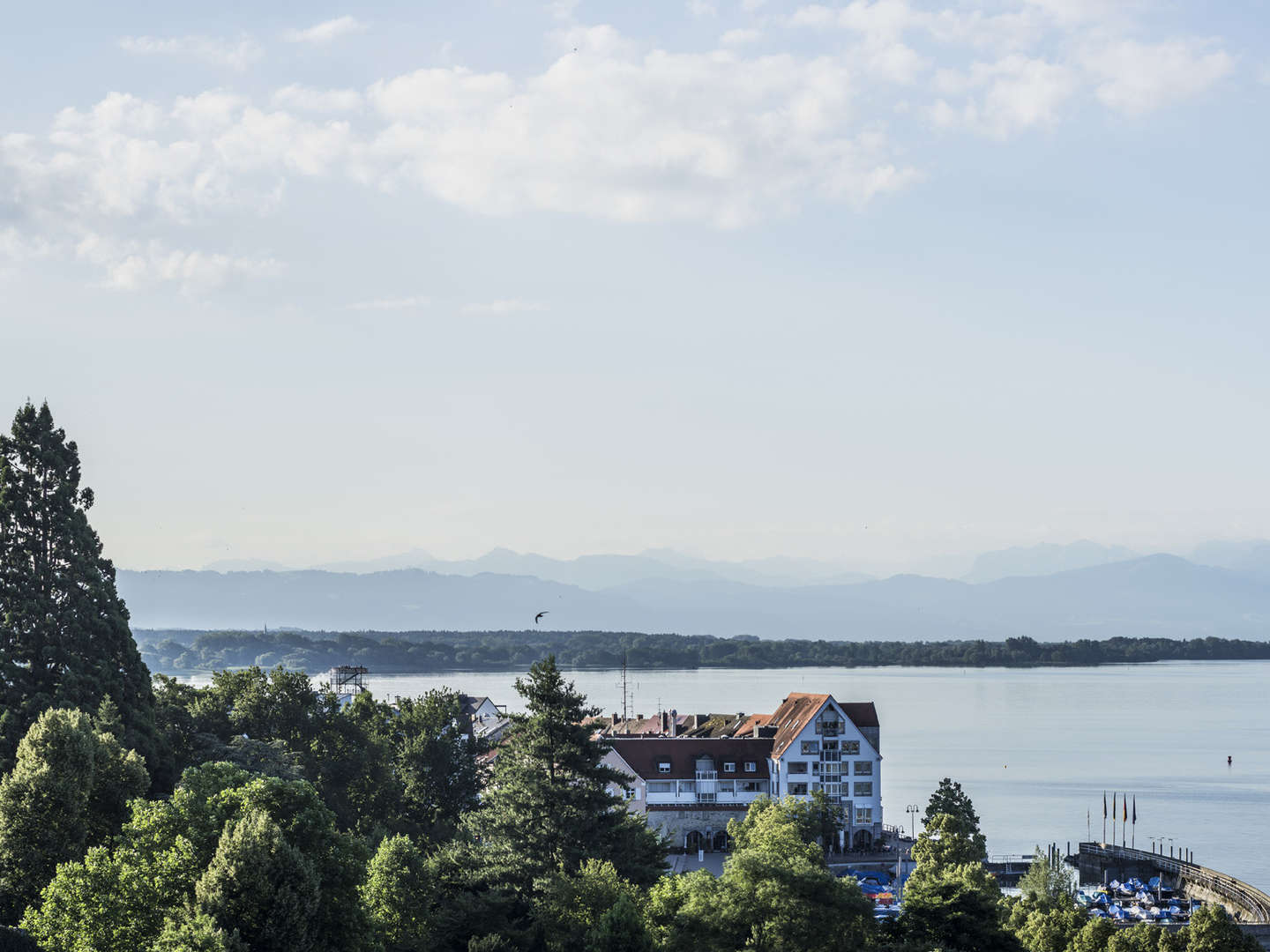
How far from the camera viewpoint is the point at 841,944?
110 feet

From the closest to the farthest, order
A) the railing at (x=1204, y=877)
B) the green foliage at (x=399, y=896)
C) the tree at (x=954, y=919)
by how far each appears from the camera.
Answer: the tree at (x=954, y=919), the green foliage at (x=399, y=896), the railing at (x=1204, y=877)

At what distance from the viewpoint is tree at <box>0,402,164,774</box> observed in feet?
150

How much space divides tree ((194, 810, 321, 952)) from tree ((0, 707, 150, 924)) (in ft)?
24.6

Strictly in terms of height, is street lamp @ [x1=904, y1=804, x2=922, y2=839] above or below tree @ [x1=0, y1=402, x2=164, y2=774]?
below

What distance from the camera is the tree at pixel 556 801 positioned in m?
42.1

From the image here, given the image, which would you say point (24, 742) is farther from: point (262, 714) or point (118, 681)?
point (262, 714)

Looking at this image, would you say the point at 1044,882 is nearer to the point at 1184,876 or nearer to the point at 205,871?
the point at 1184,876

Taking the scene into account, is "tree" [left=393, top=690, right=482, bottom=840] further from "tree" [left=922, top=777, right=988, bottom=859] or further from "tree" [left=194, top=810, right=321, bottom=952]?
"tree" [left=194, top=810, right=321, bottom=952]

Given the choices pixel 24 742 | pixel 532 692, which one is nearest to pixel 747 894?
pixel 532 692

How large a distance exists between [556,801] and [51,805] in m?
14.2

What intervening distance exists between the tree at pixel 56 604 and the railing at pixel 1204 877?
47823 millimetres

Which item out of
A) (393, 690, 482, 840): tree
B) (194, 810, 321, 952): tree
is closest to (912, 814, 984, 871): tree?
(393, 690, 482, 840): tree

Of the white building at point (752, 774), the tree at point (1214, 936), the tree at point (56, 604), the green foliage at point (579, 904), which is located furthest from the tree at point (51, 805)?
the white building at point (752, 774)

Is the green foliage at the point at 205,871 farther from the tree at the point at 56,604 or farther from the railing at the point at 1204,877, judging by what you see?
the railing at the point at 1204,877
